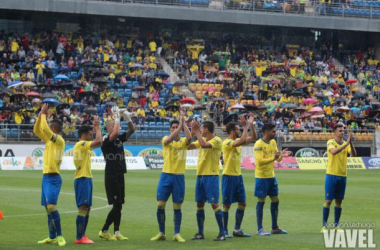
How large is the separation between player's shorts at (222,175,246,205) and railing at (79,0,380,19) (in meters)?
43.9

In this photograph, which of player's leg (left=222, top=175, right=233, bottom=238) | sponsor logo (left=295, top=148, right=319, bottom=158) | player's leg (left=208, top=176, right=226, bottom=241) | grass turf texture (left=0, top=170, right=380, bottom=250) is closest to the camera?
grass turf texture (left=0, top=170, right=380, bottom=250)

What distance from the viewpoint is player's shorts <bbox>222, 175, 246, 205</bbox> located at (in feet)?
53.6

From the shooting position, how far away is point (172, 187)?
51.6 feet

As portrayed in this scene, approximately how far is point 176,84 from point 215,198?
131ft

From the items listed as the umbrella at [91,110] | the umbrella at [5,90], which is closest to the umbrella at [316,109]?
the umbrella at [91,110]

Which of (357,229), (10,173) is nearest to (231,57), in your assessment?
(10,173)

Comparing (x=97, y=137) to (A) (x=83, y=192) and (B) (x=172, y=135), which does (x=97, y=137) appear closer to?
(A) (x=83, y=192)

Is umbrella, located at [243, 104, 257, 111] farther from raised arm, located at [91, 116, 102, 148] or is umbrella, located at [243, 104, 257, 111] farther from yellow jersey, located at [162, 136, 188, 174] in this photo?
raised arm, located at [91, 116, 102, 148]

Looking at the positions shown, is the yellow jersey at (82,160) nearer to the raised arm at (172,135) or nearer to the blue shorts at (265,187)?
the raised arm at (172,135)

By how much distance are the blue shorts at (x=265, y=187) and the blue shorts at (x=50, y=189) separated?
15.0ft

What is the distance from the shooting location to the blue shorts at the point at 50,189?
1475 centimetres

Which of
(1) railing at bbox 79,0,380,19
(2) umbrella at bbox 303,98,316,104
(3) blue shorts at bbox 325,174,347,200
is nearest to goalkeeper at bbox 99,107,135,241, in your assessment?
(3) blue shorts at bbox 325,174,347,200

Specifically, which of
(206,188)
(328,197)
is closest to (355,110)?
(328,197)

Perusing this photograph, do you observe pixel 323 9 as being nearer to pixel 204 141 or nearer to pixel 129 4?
pixel 129 4
